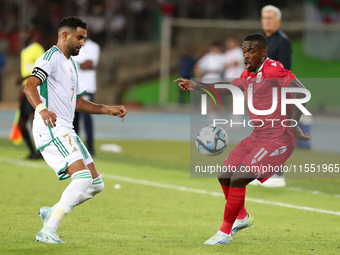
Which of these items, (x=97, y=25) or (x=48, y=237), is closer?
(x=48, y=237)

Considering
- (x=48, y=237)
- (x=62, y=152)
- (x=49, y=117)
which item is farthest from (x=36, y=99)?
(x=48, y=237)

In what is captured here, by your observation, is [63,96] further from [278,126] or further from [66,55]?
[278,126]

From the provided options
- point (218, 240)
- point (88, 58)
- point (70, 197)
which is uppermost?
point (88, 58)

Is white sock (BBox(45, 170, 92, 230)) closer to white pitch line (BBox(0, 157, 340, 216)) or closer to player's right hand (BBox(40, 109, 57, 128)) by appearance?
player's right hand (BBox(40, 109, 57, 128))

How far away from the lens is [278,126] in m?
7.58

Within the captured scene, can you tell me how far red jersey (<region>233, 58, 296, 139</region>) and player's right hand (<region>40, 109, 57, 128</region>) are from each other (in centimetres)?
199

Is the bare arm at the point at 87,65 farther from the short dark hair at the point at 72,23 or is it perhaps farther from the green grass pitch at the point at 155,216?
the short dark hair at the point at 72,23

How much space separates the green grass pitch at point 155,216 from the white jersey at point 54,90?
3.39 ft

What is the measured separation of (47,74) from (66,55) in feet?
1.22

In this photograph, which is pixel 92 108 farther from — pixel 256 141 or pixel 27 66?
pixel 27 66

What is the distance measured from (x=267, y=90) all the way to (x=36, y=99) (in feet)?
7.79

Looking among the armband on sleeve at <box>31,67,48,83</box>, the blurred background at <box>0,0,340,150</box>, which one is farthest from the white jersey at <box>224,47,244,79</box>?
the armband on sleeve at <box>31,67,48,83</box>

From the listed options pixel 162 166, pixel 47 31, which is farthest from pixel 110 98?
pixel 162 166

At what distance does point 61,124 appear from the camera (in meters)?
7.19
